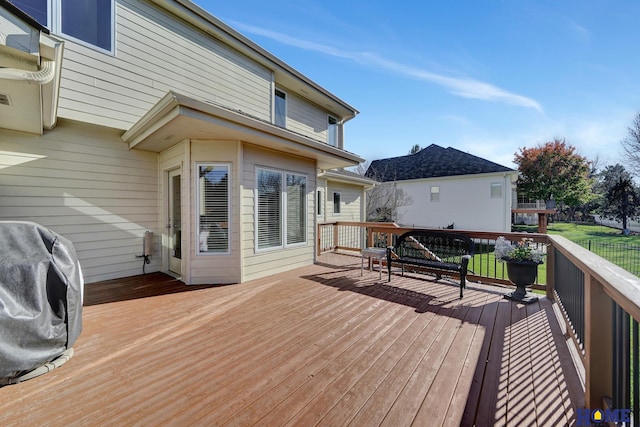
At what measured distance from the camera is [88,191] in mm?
4820

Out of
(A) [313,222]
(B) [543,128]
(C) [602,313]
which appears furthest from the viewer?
(B) [543,128]

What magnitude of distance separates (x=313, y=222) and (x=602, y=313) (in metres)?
5.18

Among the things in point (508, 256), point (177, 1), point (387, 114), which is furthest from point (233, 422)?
point (387, 114)

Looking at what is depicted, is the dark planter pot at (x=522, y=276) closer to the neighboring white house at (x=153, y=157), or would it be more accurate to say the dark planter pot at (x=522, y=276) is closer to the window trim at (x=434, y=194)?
the neighboring white house at (x=153, y=157)

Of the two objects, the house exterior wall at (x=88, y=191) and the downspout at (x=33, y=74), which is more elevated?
the downspout at (x=33, y=74)

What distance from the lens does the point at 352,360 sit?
2.40 metres

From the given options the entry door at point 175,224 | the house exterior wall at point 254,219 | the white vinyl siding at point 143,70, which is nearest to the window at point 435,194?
the house exterior wall at point 254,219

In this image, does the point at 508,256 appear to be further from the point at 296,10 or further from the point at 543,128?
the point at 543,128

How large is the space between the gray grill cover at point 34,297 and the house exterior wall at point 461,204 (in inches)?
642

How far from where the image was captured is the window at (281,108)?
8048 millimetres

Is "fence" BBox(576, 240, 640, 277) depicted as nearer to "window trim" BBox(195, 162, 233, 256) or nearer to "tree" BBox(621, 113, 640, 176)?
"window trim" BBox(195, 162, 233, 256)

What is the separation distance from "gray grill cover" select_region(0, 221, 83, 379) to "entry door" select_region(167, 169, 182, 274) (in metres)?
2.81

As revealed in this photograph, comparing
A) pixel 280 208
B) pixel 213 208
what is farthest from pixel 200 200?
pixel 280 208

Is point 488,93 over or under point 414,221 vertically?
over
